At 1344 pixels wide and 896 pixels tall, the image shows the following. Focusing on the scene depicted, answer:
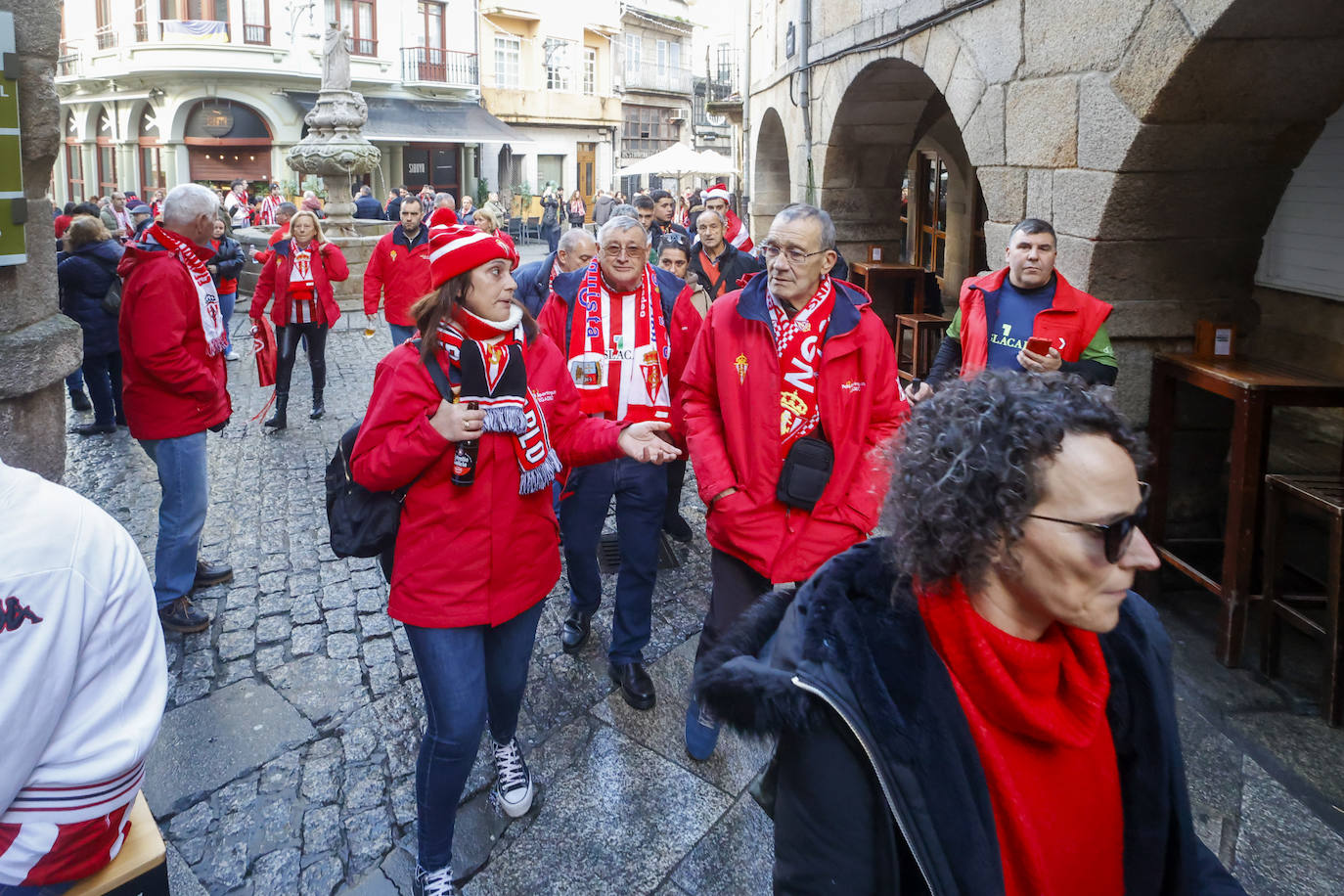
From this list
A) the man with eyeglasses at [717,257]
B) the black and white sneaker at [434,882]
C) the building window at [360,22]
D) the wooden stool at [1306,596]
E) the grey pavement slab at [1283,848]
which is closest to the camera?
the black and white sneaker at [434,882]

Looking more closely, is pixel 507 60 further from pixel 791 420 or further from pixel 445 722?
pixel 445 722

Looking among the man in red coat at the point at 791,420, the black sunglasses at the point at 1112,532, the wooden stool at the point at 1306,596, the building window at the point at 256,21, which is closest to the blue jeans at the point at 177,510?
the man in red coat at the point at 791,420

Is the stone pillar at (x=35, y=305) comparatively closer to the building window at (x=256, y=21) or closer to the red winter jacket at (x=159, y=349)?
the red winter jacket at (x=159, y=349)

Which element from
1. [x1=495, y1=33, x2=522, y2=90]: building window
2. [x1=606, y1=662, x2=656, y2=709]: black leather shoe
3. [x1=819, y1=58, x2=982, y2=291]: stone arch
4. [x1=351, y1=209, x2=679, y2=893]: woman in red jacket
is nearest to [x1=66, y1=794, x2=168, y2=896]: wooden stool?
[x1=351, y1=209, x2=679, y2=893]: woman in red jacket

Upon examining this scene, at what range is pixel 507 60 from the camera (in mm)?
38625

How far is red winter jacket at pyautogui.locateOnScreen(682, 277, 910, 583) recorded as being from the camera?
311cm

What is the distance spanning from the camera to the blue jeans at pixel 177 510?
14.7ft

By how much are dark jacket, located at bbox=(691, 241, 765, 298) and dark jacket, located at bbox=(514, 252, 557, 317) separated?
4.24 ft

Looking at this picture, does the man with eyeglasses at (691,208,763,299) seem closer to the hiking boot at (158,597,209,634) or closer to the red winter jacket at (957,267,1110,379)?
the red winter jacket at (957,267,1110,379)

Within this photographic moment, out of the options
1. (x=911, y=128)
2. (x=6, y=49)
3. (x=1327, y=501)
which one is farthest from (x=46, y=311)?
(x=911, y=128)

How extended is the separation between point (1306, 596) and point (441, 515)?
3499 millimetres

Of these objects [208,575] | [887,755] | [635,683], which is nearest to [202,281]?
[208,575]

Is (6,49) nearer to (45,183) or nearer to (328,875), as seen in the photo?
(45,183)

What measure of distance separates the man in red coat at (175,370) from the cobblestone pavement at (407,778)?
1.14 feet
